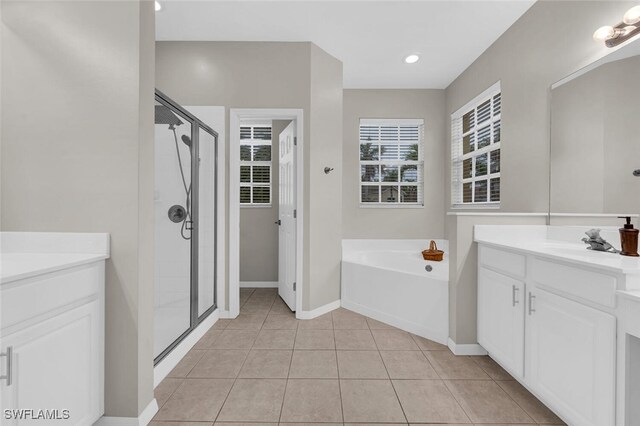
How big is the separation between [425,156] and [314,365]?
3171mm

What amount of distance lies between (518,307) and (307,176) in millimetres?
2006

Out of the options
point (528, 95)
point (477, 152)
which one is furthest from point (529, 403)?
point (477, 152)

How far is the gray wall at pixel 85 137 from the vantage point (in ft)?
4.43

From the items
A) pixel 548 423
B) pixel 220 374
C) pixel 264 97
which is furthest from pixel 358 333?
pixel 264 97

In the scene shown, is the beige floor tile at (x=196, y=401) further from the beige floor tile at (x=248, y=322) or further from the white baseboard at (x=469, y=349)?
the white baseboard at (x=469, y=349)

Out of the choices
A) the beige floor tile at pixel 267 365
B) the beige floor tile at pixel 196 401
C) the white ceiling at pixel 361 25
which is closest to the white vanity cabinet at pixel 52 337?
the beige floor tile at pixel 196 401

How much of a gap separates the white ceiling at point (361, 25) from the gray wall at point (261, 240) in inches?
51.4

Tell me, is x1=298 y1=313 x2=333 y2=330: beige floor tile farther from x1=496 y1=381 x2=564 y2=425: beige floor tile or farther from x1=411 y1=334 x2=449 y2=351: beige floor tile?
x1=496 y1=381 x2=564 y2=425: beige floor tile

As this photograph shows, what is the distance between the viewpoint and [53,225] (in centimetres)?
136

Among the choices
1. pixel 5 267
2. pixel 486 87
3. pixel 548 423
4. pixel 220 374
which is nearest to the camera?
pixel 5 267

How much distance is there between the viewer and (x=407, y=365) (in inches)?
80.3

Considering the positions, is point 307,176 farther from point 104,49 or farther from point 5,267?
point 5,267

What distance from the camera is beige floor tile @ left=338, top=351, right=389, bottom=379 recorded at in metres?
1.91

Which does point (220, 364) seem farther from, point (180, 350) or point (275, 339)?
point (275, 339)
